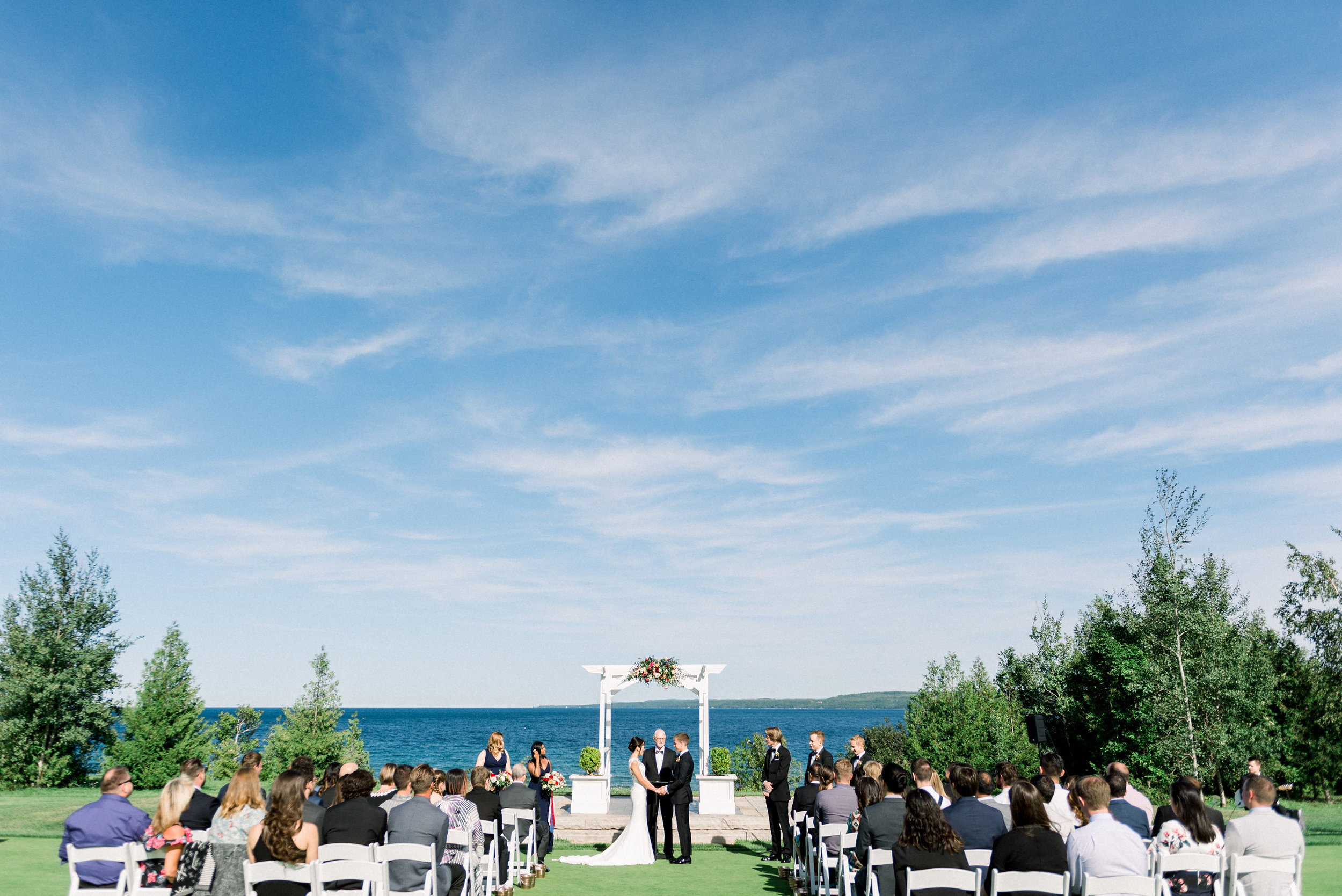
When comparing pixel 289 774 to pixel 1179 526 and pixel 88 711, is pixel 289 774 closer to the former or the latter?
pixel 1179 526

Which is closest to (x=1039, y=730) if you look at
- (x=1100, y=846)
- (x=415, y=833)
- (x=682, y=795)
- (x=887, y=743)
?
(x=682, y=795)

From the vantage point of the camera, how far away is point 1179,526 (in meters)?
19.7

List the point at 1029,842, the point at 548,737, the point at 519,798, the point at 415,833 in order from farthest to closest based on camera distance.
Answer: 1. the point at 548,737
2. the point at 519,798
3. the point at 415,833
4. the point at 1029,842

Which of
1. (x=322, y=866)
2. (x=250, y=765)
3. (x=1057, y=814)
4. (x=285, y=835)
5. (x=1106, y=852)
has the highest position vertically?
(x=250, y=765)

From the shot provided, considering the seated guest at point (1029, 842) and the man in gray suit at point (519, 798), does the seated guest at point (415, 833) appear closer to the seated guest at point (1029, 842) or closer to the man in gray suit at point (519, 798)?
the man in gray suit at point (519, 798)

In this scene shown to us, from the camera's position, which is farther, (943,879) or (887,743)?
(887,743)

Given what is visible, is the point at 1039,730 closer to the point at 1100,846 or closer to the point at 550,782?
the point at 550,782

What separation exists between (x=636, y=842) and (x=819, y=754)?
8.78ft

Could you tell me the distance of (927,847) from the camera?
5.57m

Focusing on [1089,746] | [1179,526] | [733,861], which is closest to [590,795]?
[733,861]

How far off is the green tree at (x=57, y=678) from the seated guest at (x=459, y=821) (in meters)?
21.6

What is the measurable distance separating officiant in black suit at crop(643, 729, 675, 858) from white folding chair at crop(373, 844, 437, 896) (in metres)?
5.21

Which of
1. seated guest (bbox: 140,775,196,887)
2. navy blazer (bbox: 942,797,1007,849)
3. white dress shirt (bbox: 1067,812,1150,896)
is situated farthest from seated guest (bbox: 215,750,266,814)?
white dress shirt (bbox: 1067,812,1150,896)

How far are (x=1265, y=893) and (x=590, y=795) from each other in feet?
36.7
